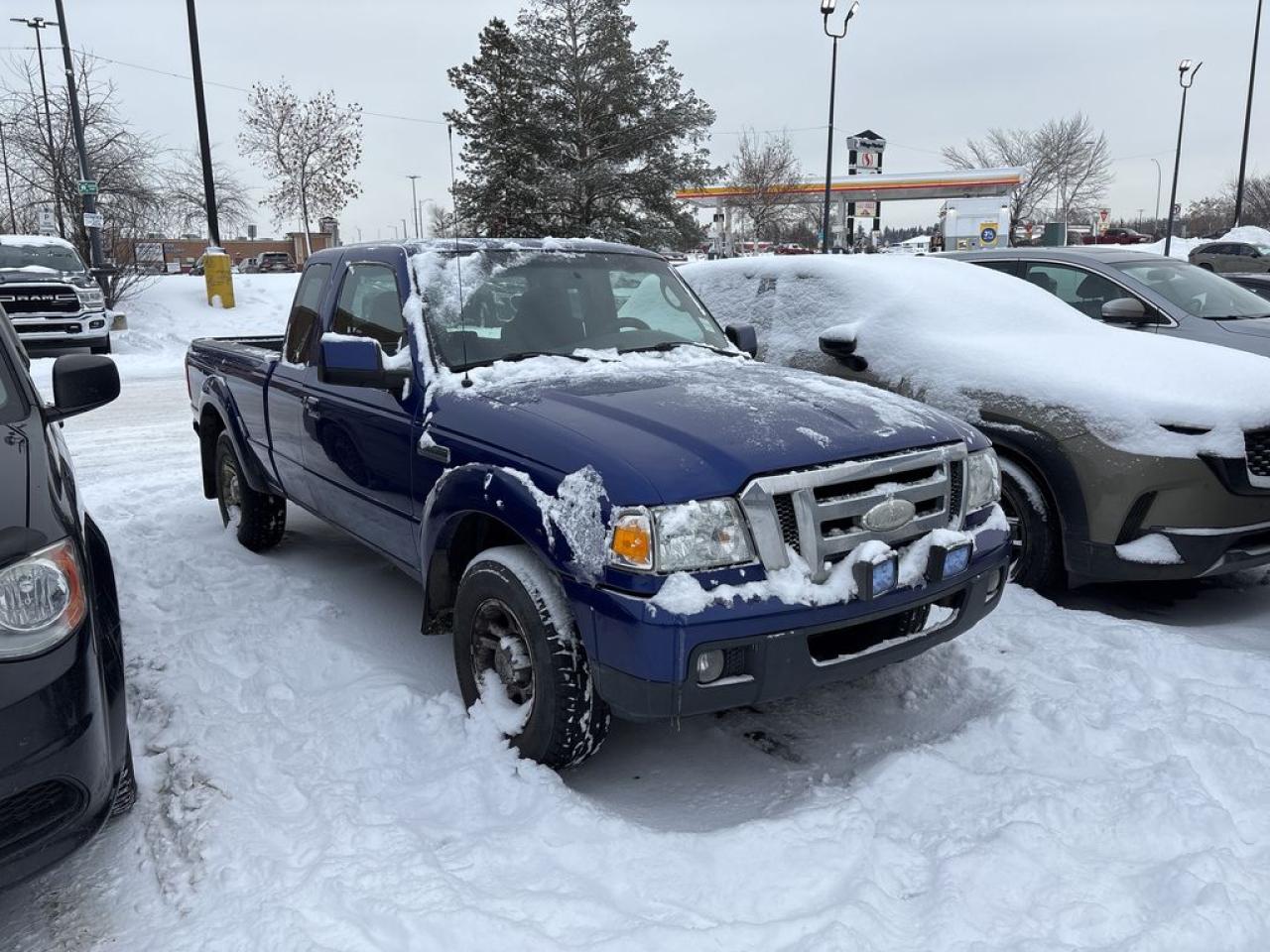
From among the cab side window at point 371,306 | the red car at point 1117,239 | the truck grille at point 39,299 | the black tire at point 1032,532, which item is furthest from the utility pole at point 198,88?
the red car at point 1117,239

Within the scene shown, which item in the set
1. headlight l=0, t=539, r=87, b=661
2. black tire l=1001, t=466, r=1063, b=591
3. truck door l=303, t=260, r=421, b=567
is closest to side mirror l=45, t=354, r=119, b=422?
truck door l=303, t=260, r=421, b=567

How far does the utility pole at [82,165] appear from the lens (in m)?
19.0

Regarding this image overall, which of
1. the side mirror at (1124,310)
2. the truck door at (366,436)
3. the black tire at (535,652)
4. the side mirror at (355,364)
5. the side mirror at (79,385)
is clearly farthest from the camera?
the side mirror at (1124,310)

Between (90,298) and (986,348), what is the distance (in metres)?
16.1

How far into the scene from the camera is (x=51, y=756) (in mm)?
2244

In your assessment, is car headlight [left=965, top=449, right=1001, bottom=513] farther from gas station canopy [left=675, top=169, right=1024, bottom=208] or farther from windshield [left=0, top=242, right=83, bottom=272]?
gas station canopy [left=675, top=169, right=1024, bottom=208]

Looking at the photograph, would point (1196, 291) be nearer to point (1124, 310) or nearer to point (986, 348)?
point (1124, 310)

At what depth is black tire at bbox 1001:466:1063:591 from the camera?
14.9 feet

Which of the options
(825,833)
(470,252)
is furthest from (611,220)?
(825,833)

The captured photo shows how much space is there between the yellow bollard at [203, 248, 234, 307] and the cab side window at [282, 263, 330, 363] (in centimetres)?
1853

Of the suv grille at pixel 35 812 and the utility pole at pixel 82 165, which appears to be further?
the utility pole at pixel 82 165

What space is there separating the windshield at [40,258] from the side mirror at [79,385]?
15.2 m

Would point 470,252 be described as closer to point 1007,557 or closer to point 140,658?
point 140,658

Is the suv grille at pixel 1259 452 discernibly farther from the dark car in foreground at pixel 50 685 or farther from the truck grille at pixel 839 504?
the dark car in foreground at pixel 50 685
